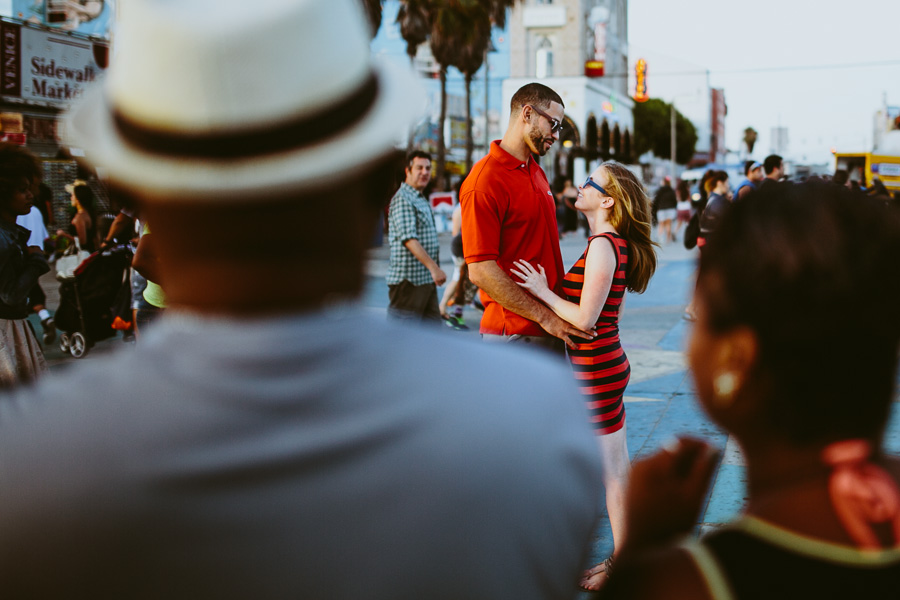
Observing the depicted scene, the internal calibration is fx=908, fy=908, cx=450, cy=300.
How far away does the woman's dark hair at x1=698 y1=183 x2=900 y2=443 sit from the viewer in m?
1.16

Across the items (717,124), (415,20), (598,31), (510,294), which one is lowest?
(510,294)

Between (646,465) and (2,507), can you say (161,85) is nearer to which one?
(2,507)

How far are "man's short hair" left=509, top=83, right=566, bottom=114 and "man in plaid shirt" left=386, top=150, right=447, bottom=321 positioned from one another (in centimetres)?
291

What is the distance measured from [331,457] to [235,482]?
100 mm

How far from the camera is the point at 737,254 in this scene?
47.8 inches

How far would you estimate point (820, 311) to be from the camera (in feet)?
3.80

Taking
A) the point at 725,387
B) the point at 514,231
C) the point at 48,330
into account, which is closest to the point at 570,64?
the point at 48,330

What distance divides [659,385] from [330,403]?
7143mm

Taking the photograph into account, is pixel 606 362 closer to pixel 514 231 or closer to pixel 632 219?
pixel 632 219

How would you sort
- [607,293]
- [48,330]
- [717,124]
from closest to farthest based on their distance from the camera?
Result: [607,293] → [48,330] → [717,124]

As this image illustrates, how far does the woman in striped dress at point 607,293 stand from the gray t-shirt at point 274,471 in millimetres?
2912

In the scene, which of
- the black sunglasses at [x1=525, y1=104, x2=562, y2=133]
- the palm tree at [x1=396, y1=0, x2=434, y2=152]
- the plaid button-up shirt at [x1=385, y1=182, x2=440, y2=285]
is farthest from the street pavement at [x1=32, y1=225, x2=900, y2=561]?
the palm tree at [x1=396, y1=0, x2=434, y2=152]

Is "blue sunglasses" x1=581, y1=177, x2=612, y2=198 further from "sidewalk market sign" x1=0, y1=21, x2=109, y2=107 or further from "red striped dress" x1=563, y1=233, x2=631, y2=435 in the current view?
"sidewalk market sign" x1=0, y1=21, x2=109, y2=107

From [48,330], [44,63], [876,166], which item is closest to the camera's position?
[48,330]
